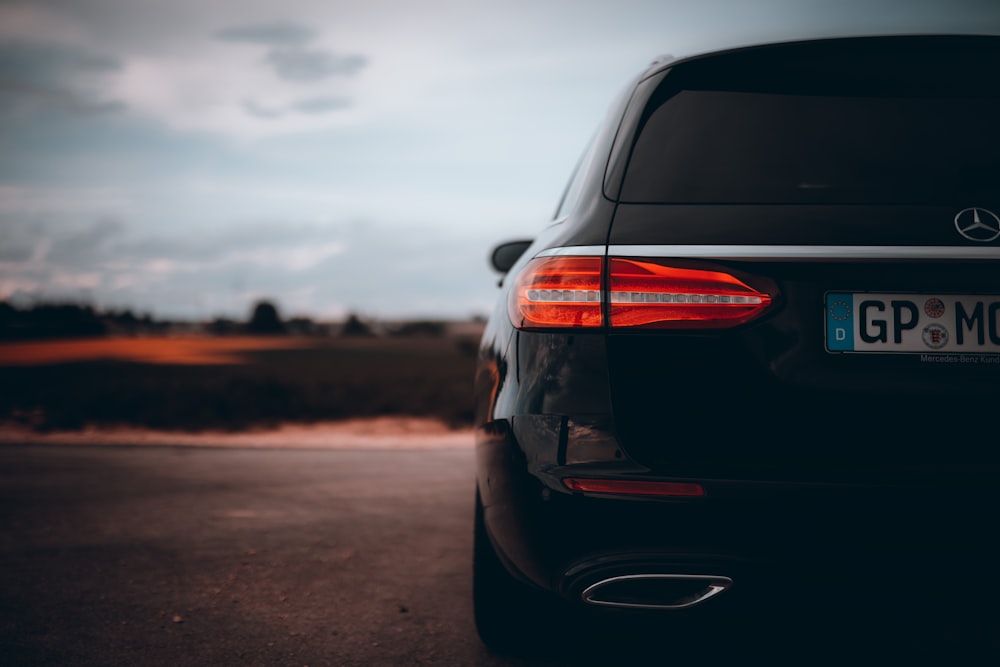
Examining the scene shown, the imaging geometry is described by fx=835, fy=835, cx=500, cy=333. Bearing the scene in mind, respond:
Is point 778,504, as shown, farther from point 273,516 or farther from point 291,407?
point 291,407

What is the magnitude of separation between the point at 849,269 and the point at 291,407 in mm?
14545

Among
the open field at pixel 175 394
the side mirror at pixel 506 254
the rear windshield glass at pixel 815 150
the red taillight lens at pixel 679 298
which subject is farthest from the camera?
the open field at pixel 175 394

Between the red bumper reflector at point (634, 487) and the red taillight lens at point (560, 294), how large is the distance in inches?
12.8

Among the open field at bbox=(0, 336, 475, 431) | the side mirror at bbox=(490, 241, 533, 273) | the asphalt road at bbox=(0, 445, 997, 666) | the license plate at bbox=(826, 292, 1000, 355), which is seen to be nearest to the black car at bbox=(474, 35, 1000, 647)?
the license plate at bbox=(826, 292, 1000, 355)

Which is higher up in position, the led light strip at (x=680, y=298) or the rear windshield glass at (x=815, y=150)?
the rear windshield glass at (x=815, y=150)

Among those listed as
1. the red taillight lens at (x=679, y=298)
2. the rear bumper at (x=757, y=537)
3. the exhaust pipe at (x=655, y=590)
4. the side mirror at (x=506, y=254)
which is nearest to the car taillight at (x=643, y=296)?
the red taillight lens at (x=679, y=298)

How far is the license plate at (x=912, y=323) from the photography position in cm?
162

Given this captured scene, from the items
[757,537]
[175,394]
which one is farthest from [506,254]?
[175,394]

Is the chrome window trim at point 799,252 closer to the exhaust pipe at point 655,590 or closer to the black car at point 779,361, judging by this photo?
the black car at point 779,361

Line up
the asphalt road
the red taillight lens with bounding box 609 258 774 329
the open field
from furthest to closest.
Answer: the open field, the asphalt road, the red taillight lens with bounding box 609 258 774 329

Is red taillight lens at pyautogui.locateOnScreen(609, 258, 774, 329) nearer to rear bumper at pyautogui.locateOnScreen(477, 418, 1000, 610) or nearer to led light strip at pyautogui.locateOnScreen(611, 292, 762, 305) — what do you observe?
led light strip at pyautogui.locateOnScreen(611, 292, 762, 305)

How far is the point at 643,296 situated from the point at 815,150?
1.80 ft

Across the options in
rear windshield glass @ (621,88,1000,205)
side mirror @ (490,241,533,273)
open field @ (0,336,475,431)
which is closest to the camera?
rear windshield glass @ (621,88,1000,205)

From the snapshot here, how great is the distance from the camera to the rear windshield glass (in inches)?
70.1
